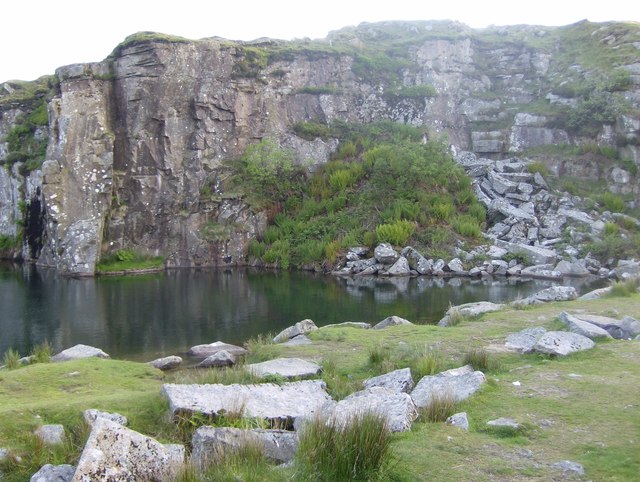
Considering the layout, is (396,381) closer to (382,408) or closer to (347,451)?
(382,408)

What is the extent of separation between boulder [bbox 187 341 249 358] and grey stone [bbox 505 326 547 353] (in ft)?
23.2

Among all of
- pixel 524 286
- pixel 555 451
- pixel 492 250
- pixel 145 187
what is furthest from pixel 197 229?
pixel 555 451

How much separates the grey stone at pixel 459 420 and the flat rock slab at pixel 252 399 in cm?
148

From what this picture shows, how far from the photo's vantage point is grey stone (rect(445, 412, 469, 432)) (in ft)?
21.4

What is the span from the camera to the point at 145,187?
139 feet

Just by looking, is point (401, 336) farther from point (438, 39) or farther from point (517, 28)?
point (517, 28)

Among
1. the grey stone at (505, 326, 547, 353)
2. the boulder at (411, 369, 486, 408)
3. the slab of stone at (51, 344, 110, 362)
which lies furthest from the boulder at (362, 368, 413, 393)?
the slab of stone at (51, 344, 110, 362)

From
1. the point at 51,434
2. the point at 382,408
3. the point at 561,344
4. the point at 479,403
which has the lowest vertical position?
the point at 51,434

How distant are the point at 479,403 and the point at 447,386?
47 cm

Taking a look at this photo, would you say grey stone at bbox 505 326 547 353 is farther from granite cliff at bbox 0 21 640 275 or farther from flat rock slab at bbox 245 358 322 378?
granite cliff at bbox 0 21 640 275

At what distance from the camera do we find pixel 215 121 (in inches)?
1742

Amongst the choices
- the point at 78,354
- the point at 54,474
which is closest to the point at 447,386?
the point at 54,474

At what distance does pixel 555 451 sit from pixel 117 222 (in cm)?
3898

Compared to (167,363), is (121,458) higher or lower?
higher
